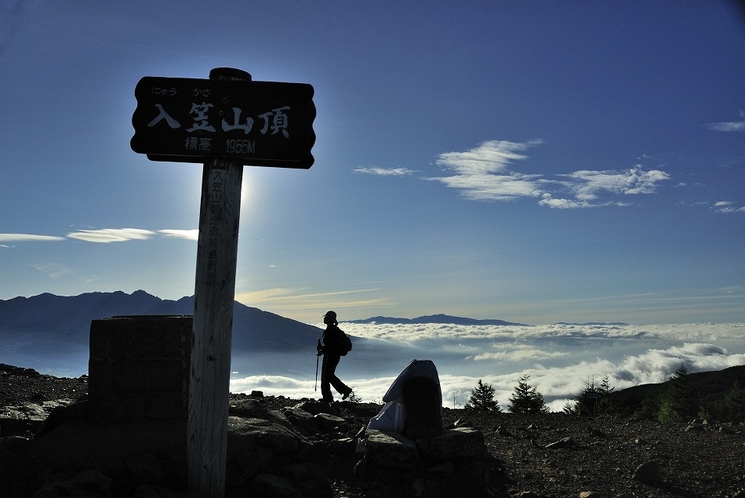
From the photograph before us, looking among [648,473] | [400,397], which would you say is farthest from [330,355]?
[648,473]

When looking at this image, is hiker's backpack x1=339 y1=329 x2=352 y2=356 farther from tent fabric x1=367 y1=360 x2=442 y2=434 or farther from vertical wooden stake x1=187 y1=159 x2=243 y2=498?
vertical wooden stake x1=187 y1=159 x2=243 y2=498

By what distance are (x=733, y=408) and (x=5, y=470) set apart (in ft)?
138

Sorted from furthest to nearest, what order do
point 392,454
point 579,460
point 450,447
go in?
point 579,460
point 450,447
point 392,454

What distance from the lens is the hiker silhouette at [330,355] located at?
15.3m

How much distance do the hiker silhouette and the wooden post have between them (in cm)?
879

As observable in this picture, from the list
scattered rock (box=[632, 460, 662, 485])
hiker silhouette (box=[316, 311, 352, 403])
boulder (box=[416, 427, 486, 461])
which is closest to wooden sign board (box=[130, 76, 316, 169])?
boulder (box=[416, 427, 486, 461])

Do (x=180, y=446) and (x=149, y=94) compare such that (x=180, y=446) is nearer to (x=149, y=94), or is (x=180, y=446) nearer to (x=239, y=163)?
(x=239, y=163)

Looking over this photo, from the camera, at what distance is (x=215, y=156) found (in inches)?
256

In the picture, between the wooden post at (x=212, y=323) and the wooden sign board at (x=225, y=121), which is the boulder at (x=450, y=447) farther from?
the wooden sign board at (x=225, y=121)

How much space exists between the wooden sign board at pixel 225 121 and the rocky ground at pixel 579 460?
16.3ft

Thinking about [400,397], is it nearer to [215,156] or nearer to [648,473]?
[648,473]

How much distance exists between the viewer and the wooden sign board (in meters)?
6.54

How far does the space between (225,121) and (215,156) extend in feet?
1.38

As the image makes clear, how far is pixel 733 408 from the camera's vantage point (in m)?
37.6
